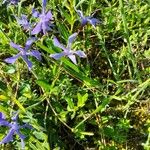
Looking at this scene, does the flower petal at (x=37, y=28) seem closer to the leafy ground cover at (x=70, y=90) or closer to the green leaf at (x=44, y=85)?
the leafy ground cover at (x=70, y=90)

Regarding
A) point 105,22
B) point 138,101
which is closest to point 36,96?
point 138,101

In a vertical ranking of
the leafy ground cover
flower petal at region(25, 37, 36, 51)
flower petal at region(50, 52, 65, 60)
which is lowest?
the leafy ground cover

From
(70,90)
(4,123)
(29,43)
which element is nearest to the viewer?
(4,123)

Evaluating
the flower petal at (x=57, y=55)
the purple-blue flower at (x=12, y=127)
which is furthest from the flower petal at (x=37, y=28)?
the purple-blue flower at (x=12, y=127)

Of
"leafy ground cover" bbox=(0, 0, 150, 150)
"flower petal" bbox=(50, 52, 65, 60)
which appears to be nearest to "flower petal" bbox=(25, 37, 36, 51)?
"leafy ground cover" bbox=(0, 0, 150, 150)

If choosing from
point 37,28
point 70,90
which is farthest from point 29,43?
point 70,90

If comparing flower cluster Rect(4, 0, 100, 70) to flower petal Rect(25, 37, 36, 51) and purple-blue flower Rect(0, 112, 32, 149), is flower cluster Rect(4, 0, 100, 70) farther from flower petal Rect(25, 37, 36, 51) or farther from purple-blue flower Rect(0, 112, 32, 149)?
purple-blue flower Rect(0, 112, 32, 149)

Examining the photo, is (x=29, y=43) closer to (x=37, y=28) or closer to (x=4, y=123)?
(x=37, y=28)

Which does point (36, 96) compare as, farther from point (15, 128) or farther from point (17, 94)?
point (15, 128)

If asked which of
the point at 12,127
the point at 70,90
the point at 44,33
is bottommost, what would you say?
the point at 70,90
